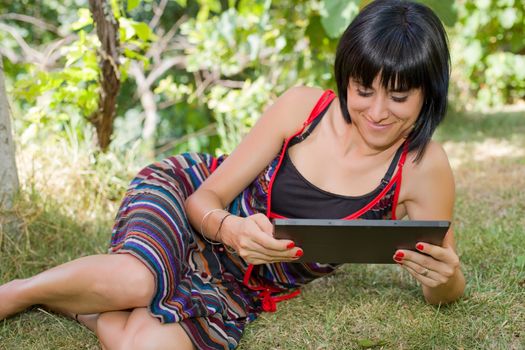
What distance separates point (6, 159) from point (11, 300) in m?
0.76

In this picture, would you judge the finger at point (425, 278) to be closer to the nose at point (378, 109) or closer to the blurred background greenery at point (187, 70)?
the nose at point (378, 109)

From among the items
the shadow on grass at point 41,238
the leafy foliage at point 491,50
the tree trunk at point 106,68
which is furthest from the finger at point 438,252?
the leafy foliage at point 491,50

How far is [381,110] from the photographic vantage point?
1.72m

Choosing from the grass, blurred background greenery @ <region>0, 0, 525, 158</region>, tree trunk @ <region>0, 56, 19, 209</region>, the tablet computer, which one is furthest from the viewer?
blurred background greenery @ <region>0, 0, 525, 158</region>

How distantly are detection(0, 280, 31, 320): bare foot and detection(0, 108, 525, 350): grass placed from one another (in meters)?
0.06

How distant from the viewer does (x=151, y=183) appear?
204cm

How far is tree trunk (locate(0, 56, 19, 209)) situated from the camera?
244 centimetres

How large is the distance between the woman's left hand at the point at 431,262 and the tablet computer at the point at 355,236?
0.02 meters

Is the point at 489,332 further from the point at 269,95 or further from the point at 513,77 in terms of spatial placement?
the point at 513,77

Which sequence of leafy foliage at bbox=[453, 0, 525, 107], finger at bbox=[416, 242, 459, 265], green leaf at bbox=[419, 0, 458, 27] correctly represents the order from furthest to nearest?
leafy foliage at bbox=[453, 0, 525, 107] → green leaf at bbox=[419, 0, 458, 27] → finger at bbox=[416, 242, 459, 265]

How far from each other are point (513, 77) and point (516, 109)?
0.36 metres

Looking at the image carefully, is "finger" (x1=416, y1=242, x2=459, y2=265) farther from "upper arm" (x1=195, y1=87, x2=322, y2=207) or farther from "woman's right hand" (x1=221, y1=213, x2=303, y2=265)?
"upper arm" (x1=195, y1=87, x2=322, y2=207)

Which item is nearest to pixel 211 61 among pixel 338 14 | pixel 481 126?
pixel 338 14

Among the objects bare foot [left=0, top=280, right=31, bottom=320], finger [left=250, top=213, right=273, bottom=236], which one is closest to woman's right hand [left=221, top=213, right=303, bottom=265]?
finger [left=250, top=213, right=273, bottom=236]
